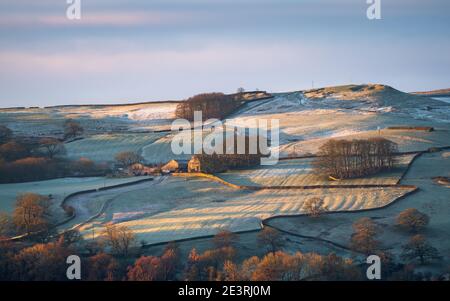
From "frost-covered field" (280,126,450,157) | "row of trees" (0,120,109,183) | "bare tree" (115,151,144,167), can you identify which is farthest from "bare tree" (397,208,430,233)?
"bare tree" (115,151,144,167)

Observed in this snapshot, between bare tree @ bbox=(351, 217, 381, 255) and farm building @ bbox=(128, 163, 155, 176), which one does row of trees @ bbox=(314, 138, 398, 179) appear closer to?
farm building @ bbox=(128, 163, 155, 176)

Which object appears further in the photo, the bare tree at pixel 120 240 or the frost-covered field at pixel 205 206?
the frost-covered field at pixel 205 206

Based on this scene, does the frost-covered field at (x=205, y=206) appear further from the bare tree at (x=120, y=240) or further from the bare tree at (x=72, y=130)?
the bare tree at (x=72, y=130)

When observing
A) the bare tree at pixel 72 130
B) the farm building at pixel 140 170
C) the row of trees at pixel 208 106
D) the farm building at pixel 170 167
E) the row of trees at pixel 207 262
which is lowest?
the row of trees at pixel 207 262

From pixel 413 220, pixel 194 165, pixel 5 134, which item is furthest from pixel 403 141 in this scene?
pixel 5 134

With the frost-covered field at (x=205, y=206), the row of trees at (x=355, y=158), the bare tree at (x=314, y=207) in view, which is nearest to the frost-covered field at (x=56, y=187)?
the frost-covered field at (x=205, y=206)

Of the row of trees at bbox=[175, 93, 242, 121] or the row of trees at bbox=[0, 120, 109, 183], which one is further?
the row of trees at bbox=[175, 93, 242, 121]

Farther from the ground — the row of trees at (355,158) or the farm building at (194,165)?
the row of trees at (355,158)
